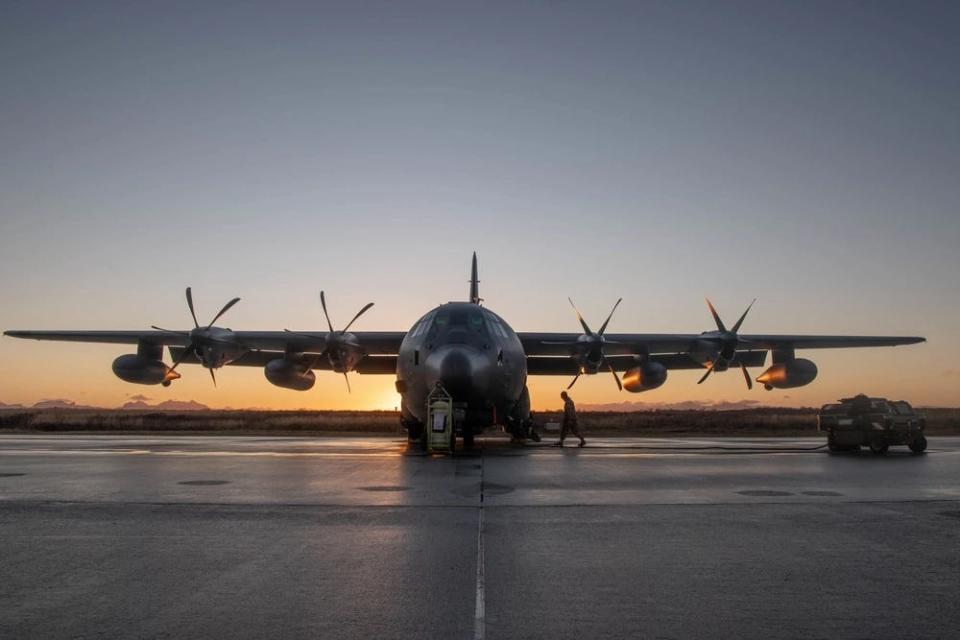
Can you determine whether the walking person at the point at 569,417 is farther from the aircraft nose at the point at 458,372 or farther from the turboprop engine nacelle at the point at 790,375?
the turboprop engine nacelle at the point at 790,375

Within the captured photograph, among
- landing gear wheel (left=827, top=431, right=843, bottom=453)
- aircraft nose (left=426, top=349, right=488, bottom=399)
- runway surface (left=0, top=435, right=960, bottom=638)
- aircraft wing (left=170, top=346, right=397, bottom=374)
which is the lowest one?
runway surface (left=0, top=435, right=960, bottom=638)

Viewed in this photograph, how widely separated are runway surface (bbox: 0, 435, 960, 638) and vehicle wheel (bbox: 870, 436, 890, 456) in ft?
28.7

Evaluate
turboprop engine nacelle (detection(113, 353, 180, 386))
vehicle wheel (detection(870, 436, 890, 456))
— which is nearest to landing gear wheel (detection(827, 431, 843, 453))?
vehicle wheel (detection(870, 436, 890, 456))

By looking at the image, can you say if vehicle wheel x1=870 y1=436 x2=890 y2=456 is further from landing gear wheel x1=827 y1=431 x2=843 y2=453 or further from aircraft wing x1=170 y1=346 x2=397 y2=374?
aircraft wing x1=170 y1=346 x2=397 y2=374

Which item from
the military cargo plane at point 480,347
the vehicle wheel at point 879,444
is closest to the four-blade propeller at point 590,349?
the military cargo plane at point 480,347

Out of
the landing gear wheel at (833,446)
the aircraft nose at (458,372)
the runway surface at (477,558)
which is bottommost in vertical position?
the runway surface at (477,558)

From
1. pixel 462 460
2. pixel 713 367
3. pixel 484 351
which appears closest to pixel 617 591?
pixel 462 460

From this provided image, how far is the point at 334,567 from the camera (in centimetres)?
670

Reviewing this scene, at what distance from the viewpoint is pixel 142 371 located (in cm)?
3303

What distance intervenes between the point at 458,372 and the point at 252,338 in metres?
14.3

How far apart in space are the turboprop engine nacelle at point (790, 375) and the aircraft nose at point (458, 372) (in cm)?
1858

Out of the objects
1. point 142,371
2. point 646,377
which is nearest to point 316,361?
point 142,371

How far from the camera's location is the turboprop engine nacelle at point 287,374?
33.8 m

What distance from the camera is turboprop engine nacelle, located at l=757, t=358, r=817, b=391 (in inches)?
Answer: 1391
